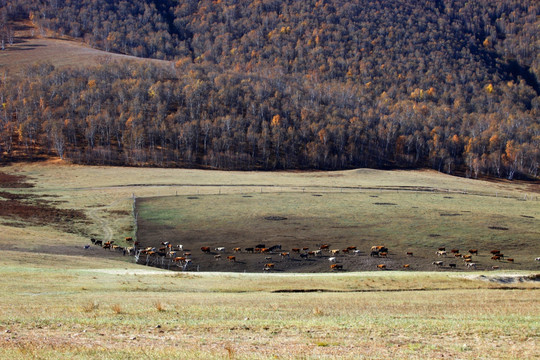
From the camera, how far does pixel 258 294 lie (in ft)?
85.6

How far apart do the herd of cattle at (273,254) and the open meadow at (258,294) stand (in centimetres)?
163

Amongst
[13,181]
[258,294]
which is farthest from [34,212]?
[258,294]

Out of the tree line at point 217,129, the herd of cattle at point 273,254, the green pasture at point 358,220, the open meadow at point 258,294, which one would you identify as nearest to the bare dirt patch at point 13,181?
the open meadow at point 258,294

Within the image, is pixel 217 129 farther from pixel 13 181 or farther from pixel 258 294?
pixel 258 294

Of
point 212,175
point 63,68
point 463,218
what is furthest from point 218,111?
point 463,218

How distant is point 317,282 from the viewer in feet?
102

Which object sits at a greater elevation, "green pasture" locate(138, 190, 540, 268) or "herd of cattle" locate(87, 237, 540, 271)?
"green pasture" locate(138, 190, 540, 268)

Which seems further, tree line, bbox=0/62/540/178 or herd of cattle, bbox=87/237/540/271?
tree line, bbox=0/62/540/178

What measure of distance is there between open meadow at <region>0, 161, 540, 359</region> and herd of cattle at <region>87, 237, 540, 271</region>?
1631 mm

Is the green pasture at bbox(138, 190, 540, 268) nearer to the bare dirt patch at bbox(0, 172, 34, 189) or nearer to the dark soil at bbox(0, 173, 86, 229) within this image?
the dark soil at bbox(0, 173, 86, 229)

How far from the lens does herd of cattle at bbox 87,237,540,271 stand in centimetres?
4466

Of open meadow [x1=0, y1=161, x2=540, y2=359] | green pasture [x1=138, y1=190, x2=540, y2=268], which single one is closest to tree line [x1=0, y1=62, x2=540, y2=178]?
green pasture [x1=138, y1=190, x2=540, y2=268]

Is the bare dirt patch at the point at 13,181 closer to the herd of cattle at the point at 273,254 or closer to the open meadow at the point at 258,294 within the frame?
the open meadow at the point at 258,294

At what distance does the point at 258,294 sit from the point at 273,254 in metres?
22.5
